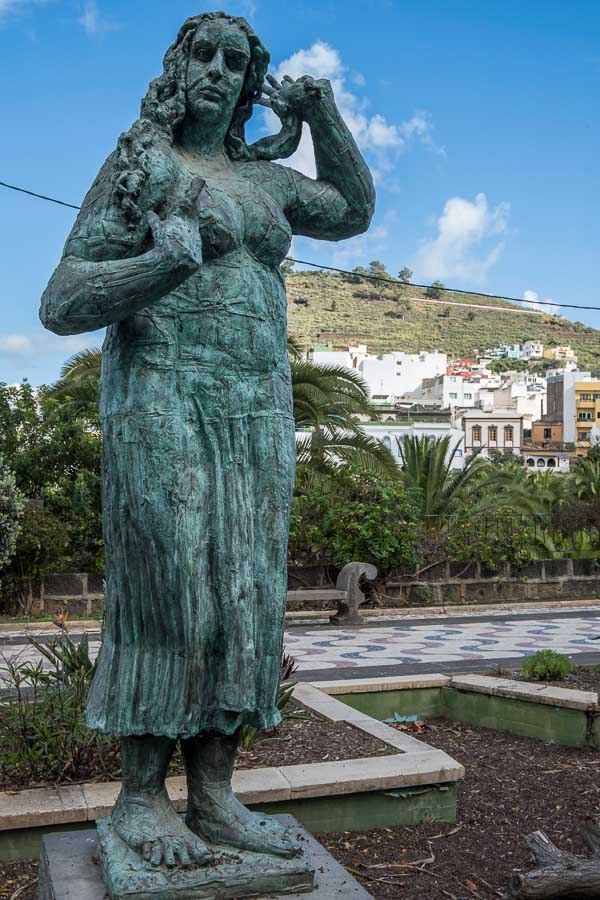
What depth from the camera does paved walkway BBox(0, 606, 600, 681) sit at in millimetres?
8219

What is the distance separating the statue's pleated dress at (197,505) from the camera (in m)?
2.77

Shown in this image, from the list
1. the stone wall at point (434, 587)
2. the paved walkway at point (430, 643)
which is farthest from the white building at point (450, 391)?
the paved walkway at point (430, 643)

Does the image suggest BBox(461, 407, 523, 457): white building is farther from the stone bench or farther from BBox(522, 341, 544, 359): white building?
the stone bench

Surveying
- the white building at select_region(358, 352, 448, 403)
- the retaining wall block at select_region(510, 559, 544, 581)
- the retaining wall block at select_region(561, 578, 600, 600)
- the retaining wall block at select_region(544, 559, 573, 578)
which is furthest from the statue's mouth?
the white building at select_region(358, 352, 448, 403)

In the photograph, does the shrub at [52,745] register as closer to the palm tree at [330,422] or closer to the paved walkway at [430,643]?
the paved walkway at [430,643]

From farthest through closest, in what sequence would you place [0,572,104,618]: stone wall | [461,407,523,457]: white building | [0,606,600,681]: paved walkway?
[461,407,523,457]: white building → [0,572,104,618]: stone wall → [0,606,600,681]: paved walkway

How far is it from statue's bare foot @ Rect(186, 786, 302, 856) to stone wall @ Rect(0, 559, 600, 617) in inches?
360

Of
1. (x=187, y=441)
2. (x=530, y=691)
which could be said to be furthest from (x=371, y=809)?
(x=187, y=441)

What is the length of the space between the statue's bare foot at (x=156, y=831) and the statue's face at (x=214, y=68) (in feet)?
6.71

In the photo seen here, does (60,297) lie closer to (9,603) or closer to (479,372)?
(9,603)

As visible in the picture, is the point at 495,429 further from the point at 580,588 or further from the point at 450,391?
the point at 580,588

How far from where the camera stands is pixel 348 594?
41.8 feet

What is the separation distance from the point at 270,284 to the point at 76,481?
36.2ft

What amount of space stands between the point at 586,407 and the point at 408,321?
1864 inches
